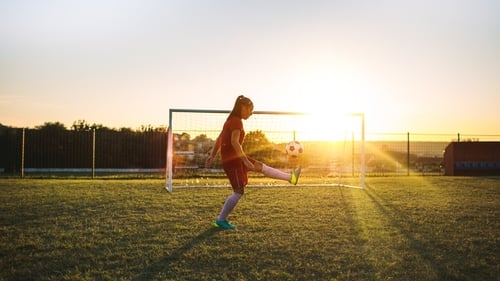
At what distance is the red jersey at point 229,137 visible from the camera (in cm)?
621

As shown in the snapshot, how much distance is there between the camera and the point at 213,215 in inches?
307

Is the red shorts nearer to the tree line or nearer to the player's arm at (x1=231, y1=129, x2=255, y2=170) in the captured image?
the player's arm at (x1=231, y1=129, x2=255, y2=170)

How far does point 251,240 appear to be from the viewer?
5.65m

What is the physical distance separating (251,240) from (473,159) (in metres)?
21.9

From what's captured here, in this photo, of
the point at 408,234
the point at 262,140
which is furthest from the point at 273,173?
the point at 262,140

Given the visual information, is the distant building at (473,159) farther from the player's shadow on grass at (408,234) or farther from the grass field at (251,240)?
the player's shadow on grass at (408,234)

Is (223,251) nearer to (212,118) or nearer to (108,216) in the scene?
(108,216)

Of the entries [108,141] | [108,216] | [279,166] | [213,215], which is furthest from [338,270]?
[108,141]

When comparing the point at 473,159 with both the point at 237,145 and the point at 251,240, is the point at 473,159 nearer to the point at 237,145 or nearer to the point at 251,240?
the point at 237,145

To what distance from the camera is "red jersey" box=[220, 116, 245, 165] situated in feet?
20.4

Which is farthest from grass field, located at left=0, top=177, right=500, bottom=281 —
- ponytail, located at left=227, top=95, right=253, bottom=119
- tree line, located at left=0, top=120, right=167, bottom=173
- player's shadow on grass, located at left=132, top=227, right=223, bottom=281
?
tree line, located at left=0, top=120, right=167, bottom=173

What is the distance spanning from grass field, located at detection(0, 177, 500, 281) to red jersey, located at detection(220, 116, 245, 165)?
1062 millimetres

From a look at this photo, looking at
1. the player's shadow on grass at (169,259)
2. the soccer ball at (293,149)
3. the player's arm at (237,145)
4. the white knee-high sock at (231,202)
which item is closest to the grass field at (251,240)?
the player's shadow on grass at (169,259)

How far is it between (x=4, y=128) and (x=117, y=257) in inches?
1021
